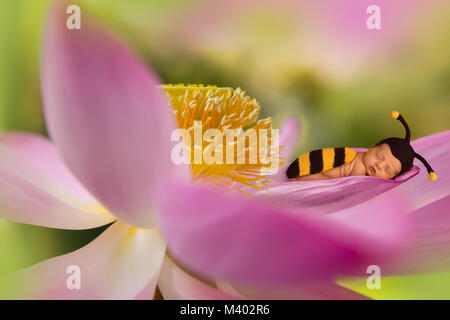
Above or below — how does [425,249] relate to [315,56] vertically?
below

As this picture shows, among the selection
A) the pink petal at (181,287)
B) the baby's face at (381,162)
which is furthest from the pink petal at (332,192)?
the pink petal at (181,287)

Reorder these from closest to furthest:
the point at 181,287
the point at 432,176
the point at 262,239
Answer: the point at 262,239
the point at 181,287
the point at 432,176

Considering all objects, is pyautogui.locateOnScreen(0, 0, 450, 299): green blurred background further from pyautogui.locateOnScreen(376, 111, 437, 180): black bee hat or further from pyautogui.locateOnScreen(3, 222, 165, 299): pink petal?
pyautogui.locateOnScreen(3, 222, 165, 299): pink petal

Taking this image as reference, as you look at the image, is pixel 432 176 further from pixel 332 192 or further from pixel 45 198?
pixel 45 198

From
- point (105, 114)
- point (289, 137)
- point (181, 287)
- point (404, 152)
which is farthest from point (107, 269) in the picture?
point (404, 152)

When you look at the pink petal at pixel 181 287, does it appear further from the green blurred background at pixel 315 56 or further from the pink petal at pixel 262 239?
the green blurred background at pixel 315 56

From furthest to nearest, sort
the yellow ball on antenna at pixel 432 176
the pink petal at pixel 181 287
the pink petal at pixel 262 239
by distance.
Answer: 1. the yellow ball on antenna at pixel 432 176
2. the pink petal at pixel 181 287
3. the pink petal at pixel 262 239
